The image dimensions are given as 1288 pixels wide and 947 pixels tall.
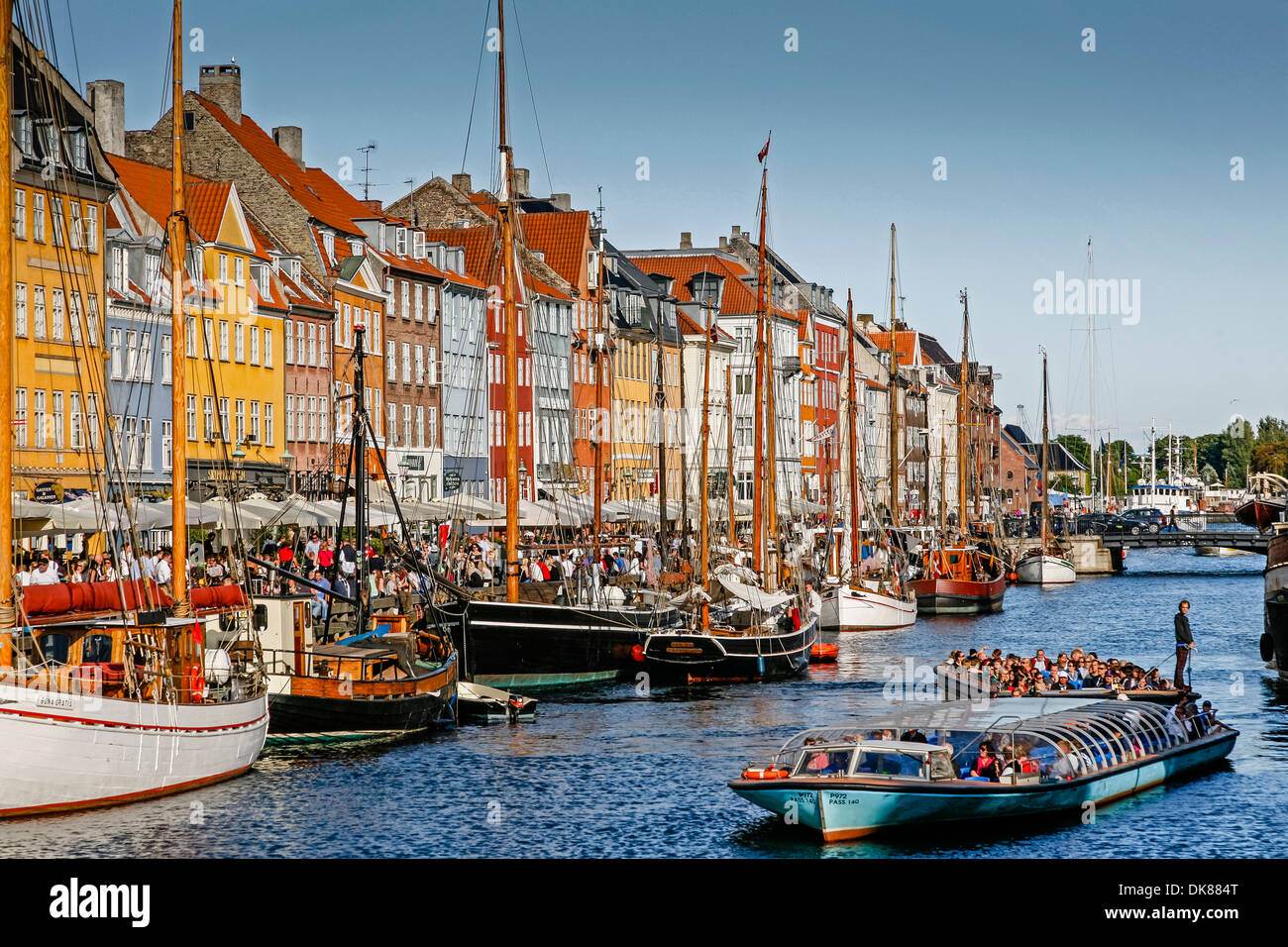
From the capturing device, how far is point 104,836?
27.6 m

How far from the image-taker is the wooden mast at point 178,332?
115 ft

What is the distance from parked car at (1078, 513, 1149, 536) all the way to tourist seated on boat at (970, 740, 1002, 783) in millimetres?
118349

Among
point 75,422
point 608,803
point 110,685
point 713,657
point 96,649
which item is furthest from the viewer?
point 75,422

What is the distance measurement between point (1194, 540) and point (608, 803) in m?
92.5

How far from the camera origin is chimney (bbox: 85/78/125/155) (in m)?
74.6

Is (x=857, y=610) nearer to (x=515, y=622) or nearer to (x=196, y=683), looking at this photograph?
(x=515, y=622)

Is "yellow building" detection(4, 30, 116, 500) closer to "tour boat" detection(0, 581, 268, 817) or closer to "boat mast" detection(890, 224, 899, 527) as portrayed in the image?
"tour boat" detection(0, 581, 268, 817)

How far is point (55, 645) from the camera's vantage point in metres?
32.3

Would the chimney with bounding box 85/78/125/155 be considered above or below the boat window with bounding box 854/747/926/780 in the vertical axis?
above

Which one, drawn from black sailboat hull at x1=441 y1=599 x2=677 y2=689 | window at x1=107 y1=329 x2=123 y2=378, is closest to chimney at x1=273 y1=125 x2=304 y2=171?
window at x1=107 y1=329 x2=123 y2=378

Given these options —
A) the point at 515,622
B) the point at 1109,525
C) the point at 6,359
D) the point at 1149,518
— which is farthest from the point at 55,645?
the point at 1149,518

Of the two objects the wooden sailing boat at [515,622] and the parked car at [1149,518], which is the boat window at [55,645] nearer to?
the wooden sailing boat at [515,622]

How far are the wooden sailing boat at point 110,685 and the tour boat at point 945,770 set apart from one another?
30.3ft

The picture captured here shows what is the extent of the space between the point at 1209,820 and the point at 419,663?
17176 mm
